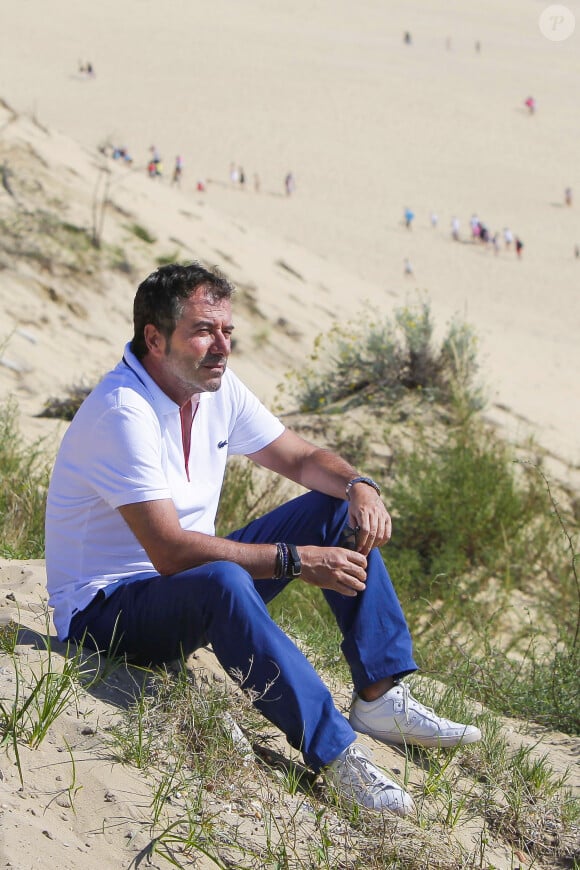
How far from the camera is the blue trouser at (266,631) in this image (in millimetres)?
2652

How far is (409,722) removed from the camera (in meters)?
3.04

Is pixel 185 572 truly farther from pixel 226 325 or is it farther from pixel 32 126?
pixel 32 126

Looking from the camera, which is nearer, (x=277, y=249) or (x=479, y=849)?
(x=479, y=849)

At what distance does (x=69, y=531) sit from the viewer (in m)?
3.04

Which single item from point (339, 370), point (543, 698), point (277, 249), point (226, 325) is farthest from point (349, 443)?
point (277, 249)

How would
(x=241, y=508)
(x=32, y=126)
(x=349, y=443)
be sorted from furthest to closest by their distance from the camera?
1. (x=32, y=126)
2. (x=349, y=443)
3. (x=241, y=508)

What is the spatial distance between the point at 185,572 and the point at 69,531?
46cm

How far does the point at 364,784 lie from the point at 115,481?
39.3 inches

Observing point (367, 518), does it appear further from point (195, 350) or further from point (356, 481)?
point (195, 350)

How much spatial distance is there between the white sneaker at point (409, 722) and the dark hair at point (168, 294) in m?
1.22

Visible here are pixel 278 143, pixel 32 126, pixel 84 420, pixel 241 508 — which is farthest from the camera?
pixel 278 143

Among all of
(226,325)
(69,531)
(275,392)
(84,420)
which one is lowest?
(275,392)

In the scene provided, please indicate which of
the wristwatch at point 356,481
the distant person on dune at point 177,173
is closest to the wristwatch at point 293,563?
the wristwatch at point 356,481

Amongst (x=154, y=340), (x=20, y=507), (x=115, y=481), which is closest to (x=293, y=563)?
(x=115, y=481)
